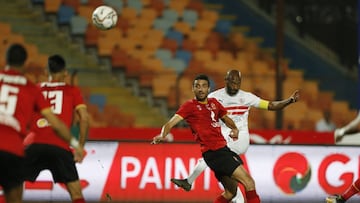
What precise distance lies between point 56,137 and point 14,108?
5.39 feet

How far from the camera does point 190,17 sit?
2205cm

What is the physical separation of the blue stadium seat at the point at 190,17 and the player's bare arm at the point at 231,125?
10597 mm

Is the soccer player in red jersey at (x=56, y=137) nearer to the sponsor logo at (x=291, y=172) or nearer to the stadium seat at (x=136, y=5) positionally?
the sponsor logo at (x=291, y=172)

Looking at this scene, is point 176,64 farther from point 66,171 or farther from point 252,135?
point 66,171

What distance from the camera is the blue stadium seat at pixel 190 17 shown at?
21.9 m

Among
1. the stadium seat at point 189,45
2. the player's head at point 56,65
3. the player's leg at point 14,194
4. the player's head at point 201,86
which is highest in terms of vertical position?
the stadium seat at point 189,45

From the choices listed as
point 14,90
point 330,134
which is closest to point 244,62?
point 330,134

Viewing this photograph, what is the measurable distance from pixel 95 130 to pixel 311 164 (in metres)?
3.83

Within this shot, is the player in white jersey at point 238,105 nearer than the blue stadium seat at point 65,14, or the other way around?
the player in white jersey at point 238,105

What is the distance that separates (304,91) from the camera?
65.2 ft

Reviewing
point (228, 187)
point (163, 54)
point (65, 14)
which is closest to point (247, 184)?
point (228, 187)

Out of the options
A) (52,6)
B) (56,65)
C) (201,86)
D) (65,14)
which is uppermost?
(52,6)

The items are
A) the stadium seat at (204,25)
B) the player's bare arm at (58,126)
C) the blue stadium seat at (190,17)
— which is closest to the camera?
the player's bare arm at (58,126)

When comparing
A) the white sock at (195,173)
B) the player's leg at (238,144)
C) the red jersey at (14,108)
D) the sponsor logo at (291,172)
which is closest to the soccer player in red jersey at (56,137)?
the red jersey at (14,108)
